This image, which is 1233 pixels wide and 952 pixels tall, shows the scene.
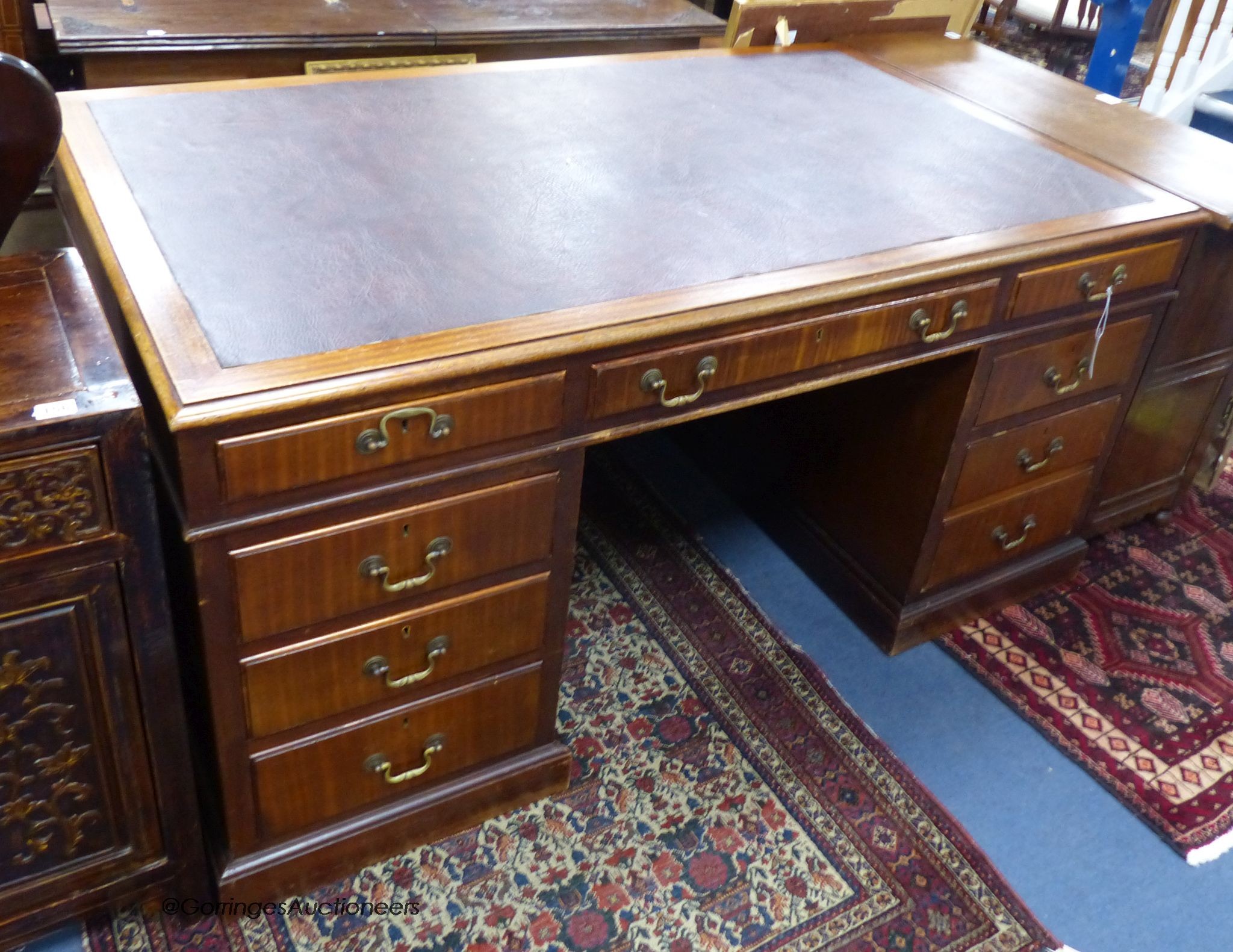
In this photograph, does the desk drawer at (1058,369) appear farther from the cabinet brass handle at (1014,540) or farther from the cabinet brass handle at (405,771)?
the cabinet brass handle at (405,771)

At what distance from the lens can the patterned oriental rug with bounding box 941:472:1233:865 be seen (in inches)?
76.5

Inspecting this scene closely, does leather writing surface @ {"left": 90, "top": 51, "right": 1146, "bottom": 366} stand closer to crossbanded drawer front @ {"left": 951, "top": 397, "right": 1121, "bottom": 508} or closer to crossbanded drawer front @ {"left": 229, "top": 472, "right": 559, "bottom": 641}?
crossbanded drawer front @ {"left": 229, "top": 472, "right": 559, "bottom": 641}

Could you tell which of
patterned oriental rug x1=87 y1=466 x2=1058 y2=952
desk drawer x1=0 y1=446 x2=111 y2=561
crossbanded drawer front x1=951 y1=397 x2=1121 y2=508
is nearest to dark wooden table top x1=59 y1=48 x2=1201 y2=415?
desk drawer x1=0 y1=446 x2=111 y2=561

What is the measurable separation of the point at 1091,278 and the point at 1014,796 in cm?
87

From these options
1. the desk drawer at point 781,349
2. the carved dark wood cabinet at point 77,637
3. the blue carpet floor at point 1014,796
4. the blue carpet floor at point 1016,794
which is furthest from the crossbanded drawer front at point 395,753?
the blue carpet floor at point 1016,794

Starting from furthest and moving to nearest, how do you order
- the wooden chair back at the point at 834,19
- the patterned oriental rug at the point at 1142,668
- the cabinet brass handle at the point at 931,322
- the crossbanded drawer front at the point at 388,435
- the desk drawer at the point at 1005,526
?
the wooden chair back at the point at 834,19 → the desk drawer at the point at 1005,526 → the patterned oriental rug at the point at 1142,668 → the cabinet brass handle at the point at 931,322 → the crossbanded drawer front at the point at 388,435

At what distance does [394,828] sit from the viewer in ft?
5.44

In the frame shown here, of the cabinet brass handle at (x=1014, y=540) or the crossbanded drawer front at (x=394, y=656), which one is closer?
the crossbanded drawer front at (x=394, y=656)

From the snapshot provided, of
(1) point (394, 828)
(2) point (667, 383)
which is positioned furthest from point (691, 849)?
(2) point (667, 383)

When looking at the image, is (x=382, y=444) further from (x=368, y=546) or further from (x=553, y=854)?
(x=553, y=854)

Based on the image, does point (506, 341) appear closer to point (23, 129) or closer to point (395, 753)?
point (23, 129)

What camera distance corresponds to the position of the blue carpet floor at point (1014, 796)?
5.68ft

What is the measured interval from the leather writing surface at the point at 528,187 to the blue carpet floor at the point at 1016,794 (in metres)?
0.87

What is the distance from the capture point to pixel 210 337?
3.96 ft
